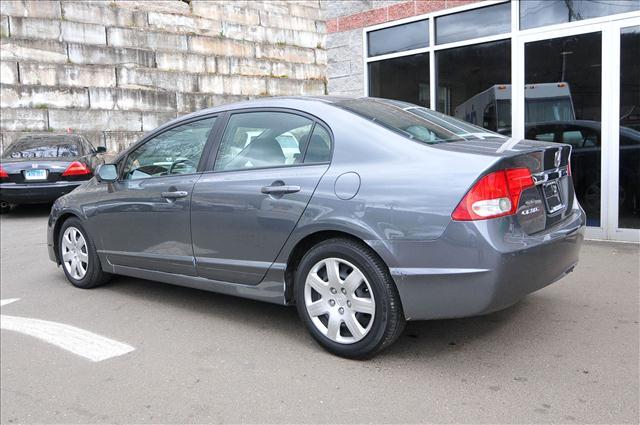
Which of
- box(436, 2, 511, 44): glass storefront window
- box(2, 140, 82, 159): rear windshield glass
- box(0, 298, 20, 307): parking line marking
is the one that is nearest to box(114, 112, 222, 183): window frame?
box(0, 298, 20, 307): parking line marking

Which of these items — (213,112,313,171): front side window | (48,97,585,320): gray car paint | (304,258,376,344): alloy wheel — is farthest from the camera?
(213,112,313,171): front side window

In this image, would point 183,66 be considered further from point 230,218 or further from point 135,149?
point 230,218

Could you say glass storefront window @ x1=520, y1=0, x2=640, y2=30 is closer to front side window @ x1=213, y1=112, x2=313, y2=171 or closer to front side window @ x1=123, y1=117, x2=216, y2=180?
front side window @ x1=213, y1=112, x2=313, y2=171

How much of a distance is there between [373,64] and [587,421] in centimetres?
697

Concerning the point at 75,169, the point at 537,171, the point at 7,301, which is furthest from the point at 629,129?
the point at 75,169

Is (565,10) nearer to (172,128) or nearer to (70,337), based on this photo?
(172,128)

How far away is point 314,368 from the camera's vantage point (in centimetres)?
348

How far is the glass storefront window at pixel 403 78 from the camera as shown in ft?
27.2

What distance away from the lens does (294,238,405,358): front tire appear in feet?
10.9

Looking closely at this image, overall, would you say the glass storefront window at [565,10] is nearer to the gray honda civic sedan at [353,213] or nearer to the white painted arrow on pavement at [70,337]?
the gray honda civic sedan at [353,213]

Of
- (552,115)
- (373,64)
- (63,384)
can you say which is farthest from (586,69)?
(63,384)

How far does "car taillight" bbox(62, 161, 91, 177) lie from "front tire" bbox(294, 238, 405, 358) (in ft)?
24.4

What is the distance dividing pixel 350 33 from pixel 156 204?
219 inches

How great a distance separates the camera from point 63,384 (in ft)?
11.3
